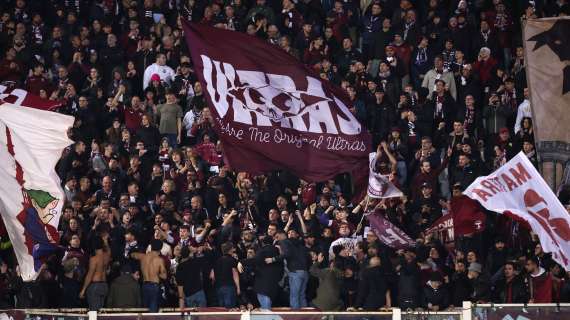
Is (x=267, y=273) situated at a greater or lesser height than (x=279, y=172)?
lesser

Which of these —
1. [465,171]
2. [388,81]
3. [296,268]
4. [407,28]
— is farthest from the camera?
[407,28]

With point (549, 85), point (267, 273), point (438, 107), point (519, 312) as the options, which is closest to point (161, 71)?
point (438, 107)

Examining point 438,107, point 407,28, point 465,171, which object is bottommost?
point 465,171

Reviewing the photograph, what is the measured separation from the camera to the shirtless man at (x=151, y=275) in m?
23.6

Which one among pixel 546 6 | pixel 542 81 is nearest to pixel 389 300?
pixel 542 81

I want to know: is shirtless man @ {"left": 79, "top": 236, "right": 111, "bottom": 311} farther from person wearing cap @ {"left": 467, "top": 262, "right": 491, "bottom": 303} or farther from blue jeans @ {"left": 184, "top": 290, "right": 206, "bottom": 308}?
person wearing cap @ {"left": 467, "top": 262, "right": 491, "bottom": 303}

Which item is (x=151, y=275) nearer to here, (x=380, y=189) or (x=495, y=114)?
(x=380, y=189)

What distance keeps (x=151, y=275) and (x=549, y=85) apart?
7039mm

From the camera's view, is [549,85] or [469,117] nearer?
[549,85]

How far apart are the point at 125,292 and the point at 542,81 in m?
7.44

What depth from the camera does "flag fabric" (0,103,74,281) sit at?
21344 mm

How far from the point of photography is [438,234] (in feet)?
79.9

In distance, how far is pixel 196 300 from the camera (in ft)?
77.4

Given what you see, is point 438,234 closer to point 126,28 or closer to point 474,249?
point 474,249
